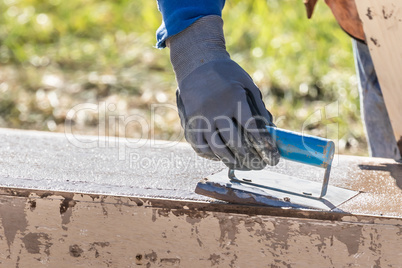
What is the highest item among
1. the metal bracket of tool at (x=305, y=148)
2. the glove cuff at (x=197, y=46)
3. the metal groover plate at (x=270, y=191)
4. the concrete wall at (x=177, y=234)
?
the glove cuff at (x=197, y=46)

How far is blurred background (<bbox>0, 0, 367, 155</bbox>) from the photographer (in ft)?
10.2

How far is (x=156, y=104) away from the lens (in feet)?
10.7

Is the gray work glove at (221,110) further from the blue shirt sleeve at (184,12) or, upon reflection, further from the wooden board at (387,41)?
the wooden board at (387,41)

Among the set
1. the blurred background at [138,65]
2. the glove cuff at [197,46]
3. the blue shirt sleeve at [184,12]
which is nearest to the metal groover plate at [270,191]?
the glove cuff at [197,46]

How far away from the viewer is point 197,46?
1355 millimetres

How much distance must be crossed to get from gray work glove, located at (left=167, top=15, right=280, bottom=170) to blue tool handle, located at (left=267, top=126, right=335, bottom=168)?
2 cm

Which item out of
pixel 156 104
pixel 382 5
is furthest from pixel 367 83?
pixel 156 104

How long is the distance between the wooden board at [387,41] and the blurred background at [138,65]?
1222mm

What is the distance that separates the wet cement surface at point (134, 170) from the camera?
1292 mm

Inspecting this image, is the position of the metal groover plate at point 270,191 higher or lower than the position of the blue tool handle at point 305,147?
lower

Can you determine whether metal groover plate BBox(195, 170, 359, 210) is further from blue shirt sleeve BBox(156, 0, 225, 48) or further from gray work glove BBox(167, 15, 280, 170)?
blue shirt sleeve BBox(156, 0, 225, 48)

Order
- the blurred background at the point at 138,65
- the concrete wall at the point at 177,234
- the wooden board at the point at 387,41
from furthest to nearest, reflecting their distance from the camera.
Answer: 1. the blurred background at the point at 138,65
2. the wooden board at the point at 387,41
3. the concrete wall at the point at 177,234

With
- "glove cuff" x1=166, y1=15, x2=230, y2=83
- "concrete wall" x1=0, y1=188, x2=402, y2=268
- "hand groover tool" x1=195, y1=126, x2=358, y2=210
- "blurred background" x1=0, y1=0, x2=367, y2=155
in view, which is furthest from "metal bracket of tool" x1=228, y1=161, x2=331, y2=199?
"blurred background" x1=0, y1=0, x2=367, y2=155

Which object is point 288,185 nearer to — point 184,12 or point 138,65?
point 184,12
